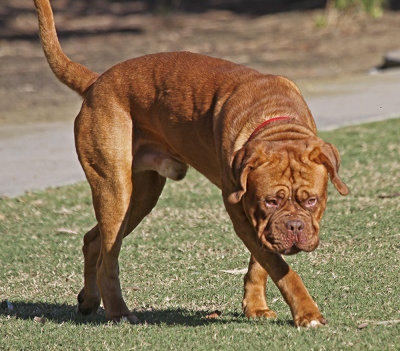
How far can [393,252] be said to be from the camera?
6098mm

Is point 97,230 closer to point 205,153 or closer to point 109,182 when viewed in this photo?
point 109,182

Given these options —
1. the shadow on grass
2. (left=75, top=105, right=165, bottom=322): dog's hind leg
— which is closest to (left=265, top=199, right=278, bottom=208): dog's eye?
the shadow on grass

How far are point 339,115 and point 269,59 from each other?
7.22 metres

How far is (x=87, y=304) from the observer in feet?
18.5

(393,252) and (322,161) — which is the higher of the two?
(322,161)

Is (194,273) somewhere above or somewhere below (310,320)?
below

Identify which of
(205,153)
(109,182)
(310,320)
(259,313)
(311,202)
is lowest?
(259,313)

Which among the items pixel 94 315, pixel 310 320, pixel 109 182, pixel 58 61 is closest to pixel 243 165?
pixel 310 320

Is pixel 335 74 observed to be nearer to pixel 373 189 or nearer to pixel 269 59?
pixel 269 59

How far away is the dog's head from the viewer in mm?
4340

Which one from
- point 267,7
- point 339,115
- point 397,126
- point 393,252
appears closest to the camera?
point 393,252

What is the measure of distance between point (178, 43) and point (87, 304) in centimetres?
1636

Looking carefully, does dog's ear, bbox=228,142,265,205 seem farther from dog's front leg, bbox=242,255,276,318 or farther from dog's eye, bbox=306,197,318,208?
dog's front leg, bbox=242,255,276,318

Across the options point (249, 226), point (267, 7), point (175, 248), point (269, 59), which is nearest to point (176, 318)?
point (249, 226)
